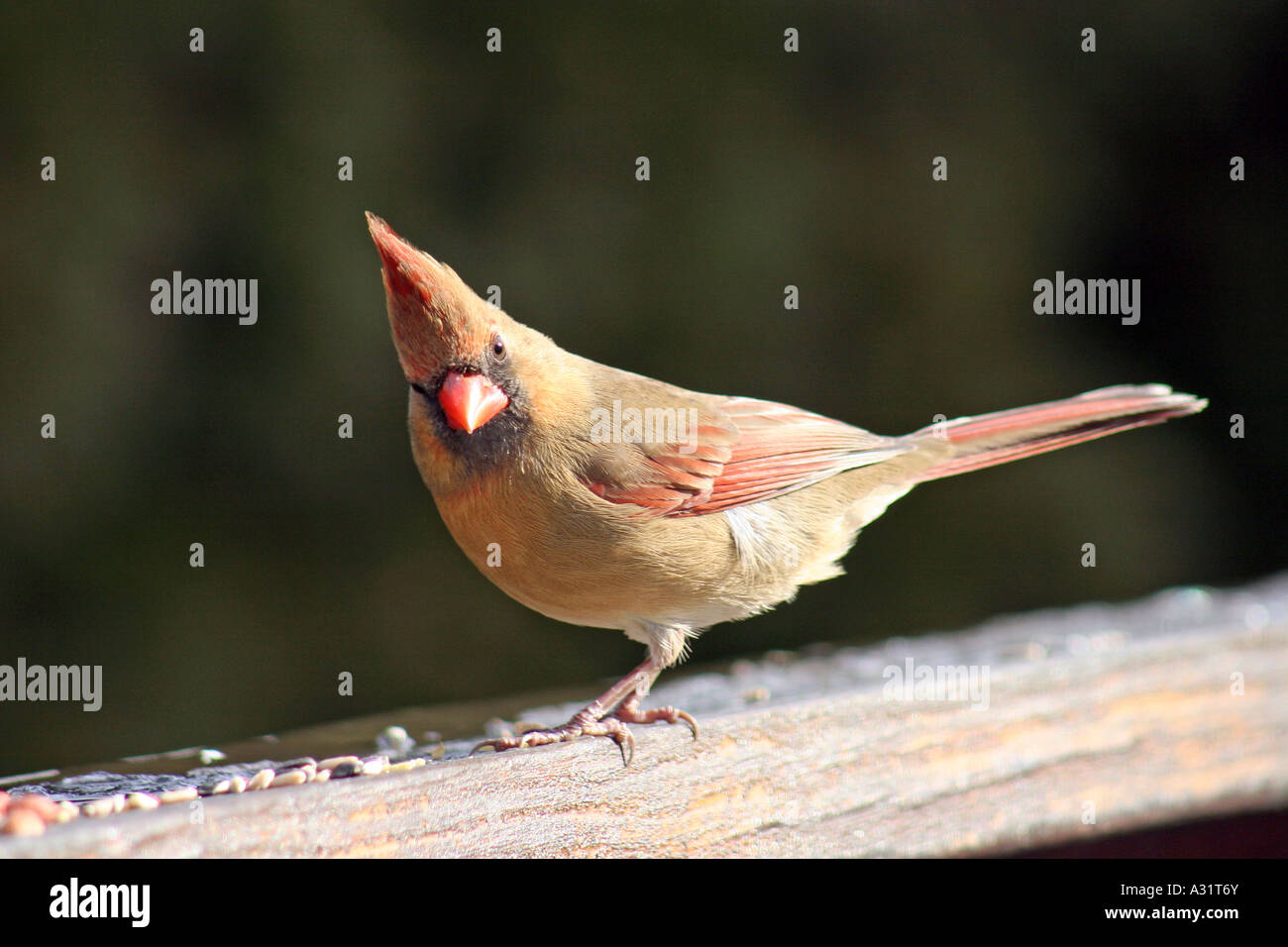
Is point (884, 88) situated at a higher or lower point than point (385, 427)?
higher

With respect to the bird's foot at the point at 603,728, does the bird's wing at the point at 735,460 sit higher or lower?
higher

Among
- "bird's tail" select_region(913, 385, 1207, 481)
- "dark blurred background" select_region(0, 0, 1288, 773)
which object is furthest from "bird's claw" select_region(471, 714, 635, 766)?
"dark blurred background" select_region(0, 0, 1288, 773)

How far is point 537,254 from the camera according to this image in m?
4.11

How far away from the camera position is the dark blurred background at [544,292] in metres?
3.77

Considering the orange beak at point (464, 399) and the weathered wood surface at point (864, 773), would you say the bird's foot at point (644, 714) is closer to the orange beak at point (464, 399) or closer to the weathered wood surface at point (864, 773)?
the weathered wood surface at point (864, 773)

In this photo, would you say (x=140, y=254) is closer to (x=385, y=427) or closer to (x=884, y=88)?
(x=385, y=427)

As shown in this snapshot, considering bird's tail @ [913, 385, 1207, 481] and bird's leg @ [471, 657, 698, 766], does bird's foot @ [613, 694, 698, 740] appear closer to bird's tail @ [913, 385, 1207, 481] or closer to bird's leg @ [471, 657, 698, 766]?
bird's leg @ [471, 657, 698, 766]

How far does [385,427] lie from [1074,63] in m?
2.70

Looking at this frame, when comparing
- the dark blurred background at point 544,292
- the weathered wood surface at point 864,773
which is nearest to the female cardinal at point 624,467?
the weathered wood surface at point 864,773

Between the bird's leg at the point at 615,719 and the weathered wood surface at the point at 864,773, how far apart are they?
41 mm

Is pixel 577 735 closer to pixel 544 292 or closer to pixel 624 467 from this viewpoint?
pixel 624 467

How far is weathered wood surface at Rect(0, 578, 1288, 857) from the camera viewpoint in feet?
5.19

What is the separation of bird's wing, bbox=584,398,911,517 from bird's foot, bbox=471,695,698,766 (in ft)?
1.16
